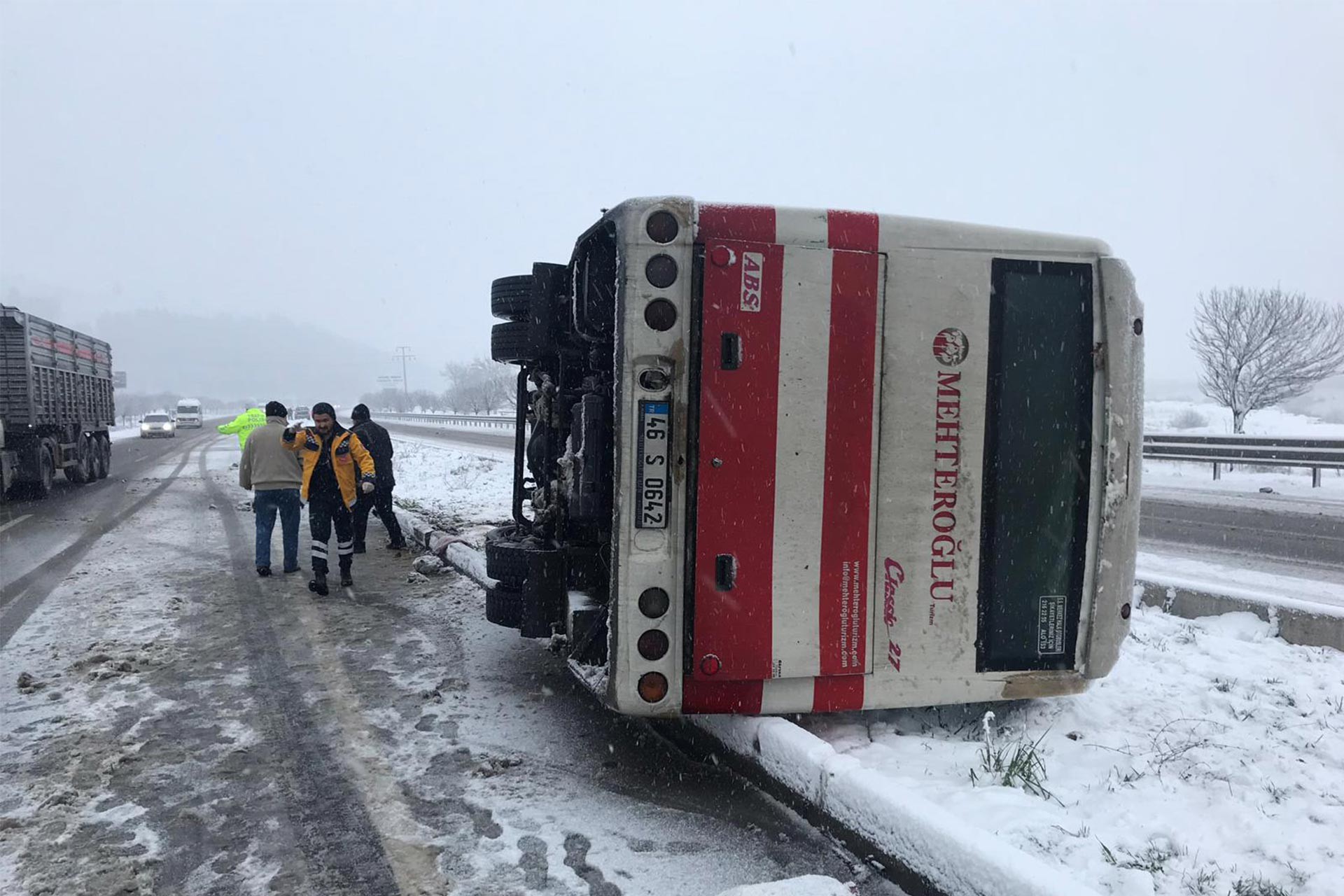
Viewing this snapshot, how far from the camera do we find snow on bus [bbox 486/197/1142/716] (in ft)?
11.0

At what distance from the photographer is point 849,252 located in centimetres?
345

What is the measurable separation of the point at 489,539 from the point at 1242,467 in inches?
831

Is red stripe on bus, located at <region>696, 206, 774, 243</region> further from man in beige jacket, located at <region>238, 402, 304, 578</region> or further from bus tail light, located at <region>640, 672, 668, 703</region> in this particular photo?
man in beige jacket, located at <region>238, 402, 304, 578</region>

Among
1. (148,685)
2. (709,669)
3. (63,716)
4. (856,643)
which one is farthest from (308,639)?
(856,643)

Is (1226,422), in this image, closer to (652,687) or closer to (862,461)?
(862,461)

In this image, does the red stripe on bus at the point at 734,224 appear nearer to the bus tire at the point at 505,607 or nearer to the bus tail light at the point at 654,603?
the bus tail light at the point at 654,603

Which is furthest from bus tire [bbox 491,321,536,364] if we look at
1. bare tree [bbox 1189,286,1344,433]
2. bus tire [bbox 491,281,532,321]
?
bare tree [bbox 1189,286,1344,433]

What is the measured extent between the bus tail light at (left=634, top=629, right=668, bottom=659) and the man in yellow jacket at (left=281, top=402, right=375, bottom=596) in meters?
4.92

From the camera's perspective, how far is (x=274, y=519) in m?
8.20

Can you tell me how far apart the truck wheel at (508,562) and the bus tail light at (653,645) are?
4.11 feet

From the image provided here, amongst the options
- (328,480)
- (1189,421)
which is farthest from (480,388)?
(328,480)

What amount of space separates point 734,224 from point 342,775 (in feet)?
A: 9.54

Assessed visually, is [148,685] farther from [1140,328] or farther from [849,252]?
[1140,328]

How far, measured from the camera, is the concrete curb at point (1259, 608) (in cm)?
496
